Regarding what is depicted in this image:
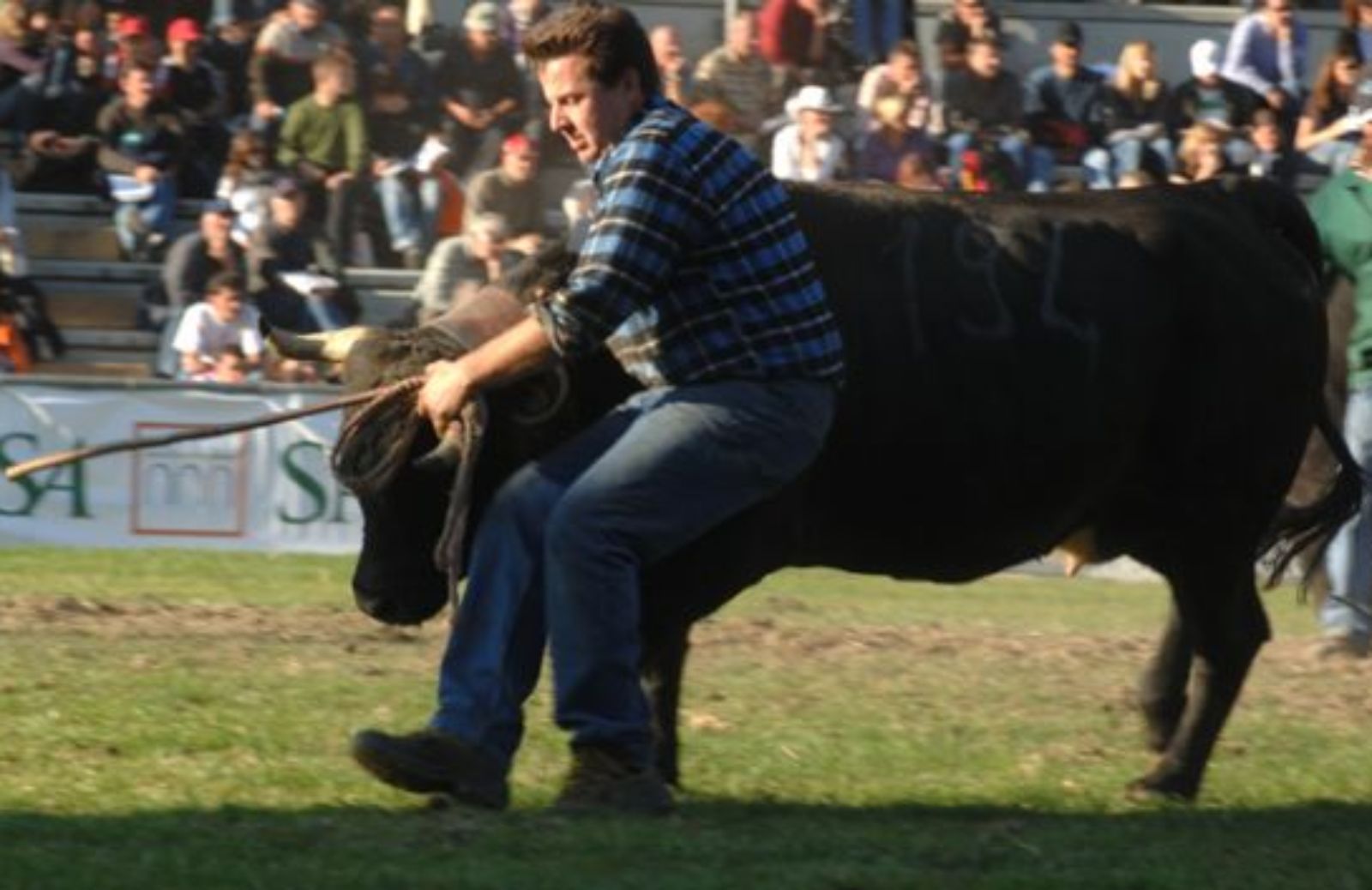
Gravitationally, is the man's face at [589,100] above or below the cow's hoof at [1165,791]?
above

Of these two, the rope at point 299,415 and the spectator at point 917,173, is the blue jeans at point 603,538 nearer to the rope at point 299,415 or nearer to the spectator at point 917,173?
the rope at point 299,415

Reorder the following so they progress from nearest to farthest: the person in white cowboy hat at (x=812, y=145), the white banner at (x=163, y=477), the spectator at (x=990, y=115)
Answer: the white banner at (x=163, y=477) → the person in white cowboy hat at (x=812, y=145) → the spectator at (x=990, y=115)

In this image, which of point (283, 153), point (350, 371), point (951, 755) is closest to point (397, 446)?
point (350, 371)

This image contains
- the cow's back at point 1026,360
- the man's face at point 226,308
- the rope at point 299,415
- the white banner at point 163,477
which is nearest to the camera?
the rope at point 299,415

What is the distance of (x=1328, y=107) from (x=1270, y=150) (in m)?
1.07

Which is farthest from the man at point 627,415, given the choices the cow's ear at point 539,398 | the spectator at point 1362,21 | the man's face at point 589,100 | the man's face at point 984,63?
the spectator at point 1362,21

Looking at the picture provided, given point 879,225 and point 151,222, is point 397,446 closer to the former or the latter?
point 879,225

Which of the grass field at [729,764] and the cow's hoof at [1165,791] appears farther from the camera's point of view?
the cow's hoof at [1165,791]

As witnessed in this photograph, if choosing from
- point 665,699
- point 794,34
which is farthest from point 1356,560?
point 794,34

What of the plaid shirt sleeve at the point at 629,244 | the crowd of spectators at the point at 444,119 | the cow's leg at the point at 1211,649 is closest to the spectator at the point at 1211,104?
the crowd of spectators at the point at 444,119

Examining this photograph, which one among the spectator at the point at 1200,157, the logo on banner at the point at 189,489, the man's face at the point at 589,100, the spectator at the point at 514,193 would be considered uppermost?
the man's face at the point at 589,100

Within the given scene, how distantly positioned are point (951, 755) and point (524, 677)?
1.79 m

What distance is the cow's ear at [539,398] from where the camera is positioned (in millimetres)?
7137

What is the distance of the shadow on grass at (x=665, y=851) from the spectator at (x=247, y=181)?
36.6 feet
